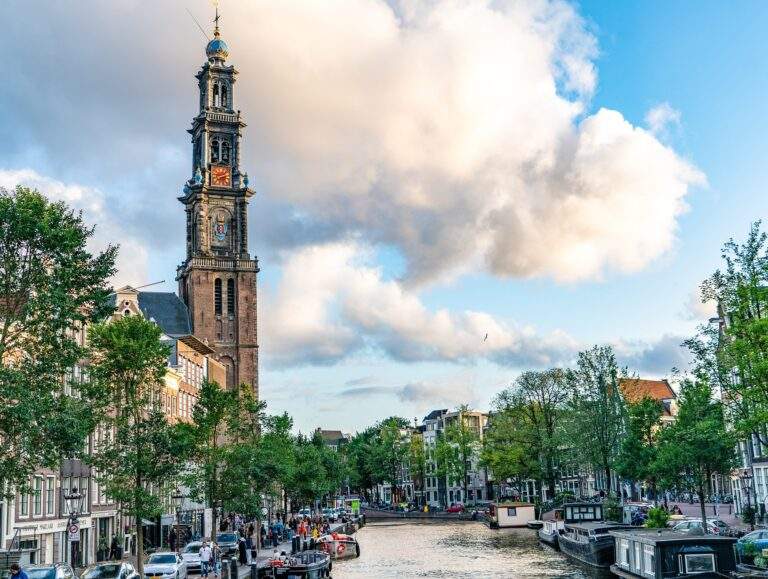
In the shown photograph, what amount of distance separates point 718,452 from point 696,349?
1872 cm

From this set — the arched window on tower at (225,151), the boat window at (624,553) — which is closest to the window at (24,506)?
the boat window at (624,553)

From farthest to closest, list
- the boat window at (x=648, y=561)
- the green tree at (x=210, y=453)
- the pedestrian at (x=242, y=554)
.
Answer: the green tree at (x=210, y=453) → the pedestrian at (x=242, y=554) → the boat window at (x=648, y=561)

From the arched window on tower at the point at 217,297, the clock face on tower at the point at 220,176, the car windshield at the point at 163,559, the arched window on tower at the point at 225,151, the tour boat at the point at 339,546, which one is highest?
the arched window on tower at the point at 225,151

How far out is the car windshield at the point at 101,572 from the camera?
38.2m

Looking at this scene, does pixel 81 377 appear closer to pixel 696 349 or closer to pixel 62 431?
pixel 62 431

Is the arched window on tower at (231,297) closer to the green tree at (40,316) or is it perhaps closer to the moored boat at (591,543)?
the moored boat at (591,543)

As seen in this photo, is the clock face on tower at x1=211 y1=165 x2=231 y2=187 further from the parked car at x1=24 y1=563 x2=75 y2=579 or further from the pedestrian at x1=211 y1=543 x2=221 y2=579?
the parked car at x1=24 y1=563 x2=75 y2=579

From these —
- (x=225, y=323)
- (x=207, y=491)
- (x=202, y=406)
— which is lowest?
(x=207, y=491)

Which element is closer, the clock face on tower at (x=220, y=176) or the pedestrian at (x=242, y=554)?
the pedestrian at (x=242, y=554)

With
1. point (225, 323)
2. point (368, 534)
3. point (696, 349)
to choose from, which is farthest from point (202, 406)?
point (225, 323)

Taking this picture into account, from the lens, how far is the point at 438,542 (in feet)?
277

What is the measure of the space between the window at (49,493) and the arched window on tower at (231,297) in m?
76.9

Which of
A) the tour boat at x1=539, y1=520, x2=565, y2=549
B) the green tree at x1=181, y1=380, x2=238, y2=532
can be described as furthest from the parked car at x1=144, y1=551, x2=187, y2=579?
the tour boat at x1=539, y1=520, x2=565, y2=549

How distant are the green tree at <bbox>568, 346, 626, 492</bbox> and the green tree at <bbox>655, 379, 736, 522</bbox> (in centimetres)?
1365
